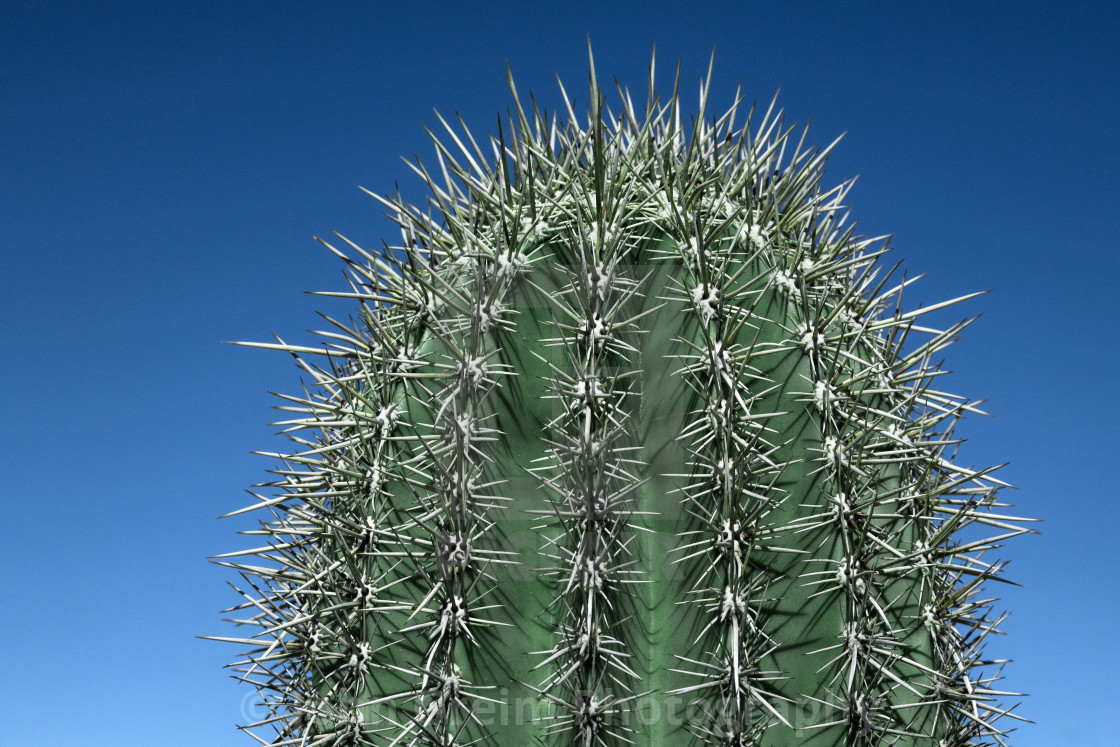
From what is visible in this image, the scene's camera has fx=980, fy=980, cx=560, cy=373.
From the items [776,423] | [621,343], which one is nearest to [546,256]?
[621,343]

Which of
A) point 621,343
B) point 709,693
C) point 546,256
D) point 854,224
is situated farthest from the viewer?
point 854,224

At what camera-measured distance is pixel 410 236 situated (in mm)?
3559

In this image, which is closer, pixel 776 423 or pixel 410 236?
pixel 776 423

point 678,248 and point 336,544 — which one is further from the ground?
point 678,248

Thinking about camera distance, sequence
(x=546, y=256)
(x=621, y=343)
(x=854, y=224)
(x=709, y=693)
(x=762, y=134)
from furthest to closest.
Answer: (x=762, y=134)
(x=854, y=224)
(x=546, y=256)
(x=621, y=343)
(x=709, y=693)

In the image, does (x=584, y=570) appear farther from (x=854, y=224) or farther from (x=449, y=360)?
(x=854, y=224)

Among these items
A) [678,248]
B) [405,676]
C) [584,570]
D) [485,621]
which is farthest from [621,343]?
[405,676]

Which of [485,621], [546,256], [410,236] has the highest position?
[410,236]

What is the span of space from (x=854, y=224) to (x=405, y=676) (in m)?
2.19

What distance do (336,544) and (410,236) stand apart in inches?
44.6

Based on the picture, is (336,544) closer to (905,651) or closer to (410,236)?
(410,236)

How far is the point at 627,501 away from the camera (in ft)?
9.75

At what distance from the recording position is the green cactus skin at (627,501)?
2.92m

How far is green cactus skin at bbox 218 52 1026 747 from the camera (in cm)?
292
